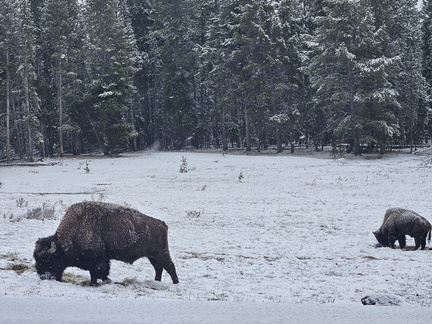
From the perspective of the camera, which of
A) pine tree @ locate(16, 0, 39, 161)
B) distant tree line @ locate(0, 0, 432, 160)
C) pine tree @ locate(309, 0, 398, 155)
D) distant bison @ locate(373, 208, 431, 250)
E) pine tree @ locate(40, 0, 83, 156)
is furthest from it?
pine tree @ locate(40, 0, 83, 156)

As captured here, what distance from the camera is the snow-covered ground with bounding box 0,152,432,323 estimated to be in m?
4.44

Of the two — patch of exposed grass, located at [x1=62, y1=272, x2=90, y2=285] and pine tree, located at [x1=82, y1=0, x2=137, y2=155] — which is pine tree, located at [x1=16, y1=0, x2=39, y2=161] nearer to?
pine tree, located at [x1=82, y1=0, x2=137, y2=155]

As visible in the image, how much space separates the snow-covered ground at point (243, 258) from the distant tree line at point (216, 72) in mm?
18636

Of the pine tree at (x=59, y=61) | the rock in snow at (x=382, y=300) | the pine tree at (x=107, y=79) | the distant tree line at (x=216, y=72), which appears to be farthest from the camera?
the pine tree at (x=59, y=61)

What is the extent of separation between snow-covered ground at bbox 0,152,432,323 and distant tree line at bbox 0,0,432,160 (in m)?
18.6

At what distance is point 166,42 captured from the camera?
56156 millimetres

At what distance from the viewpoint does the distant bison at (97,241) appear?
22.0 feet

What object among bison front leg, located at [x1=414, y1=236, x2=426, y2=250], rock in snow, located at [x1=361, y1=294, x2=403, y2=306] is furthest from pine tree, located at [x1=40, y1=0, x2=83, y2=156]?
rock in snow, located at [x1=361, y1=294, x2=403, y2=306]

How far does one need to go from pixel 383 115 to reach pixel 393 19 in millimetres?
13105

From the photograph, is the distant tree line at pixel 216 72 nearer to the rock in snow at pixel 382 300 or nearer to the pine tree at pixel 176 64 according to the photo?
the pine tree at pixel 176 64

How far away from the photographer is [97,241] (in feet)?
22.4

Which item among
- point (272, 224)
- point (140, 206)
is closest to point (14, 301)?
point (272, 224)

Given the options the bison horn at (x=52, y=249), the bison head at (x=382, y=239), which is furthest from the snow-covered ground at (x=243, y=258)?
Result: the bison horn at (x=52, y=249)

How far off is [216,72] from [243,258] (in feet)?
140
